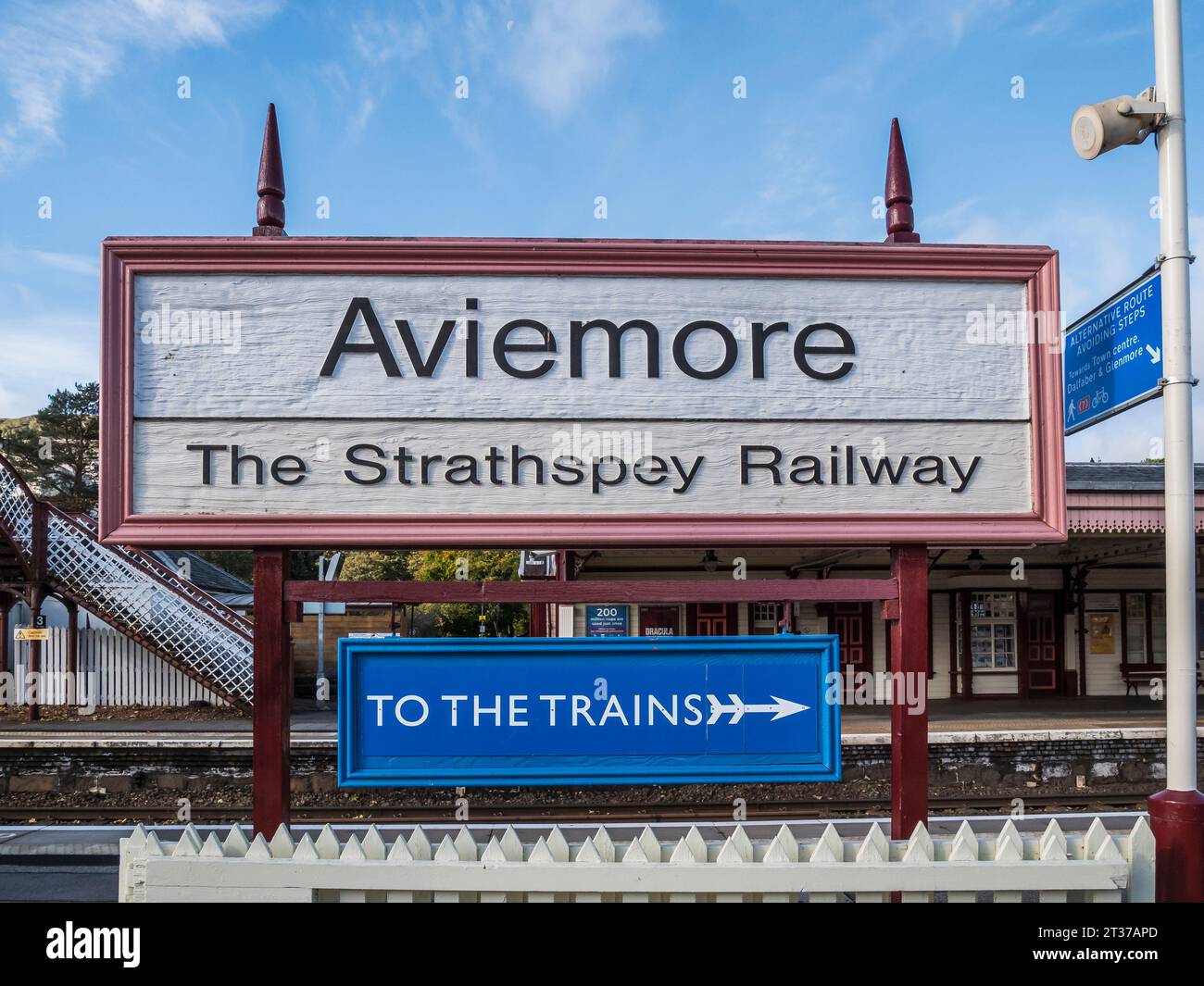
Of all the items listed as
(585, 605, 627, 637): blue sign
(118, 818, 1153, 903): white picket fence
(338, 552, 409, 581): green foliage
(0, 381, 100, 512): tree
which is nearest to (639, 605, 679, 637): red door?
(585, 605, 627, 637): blue sign

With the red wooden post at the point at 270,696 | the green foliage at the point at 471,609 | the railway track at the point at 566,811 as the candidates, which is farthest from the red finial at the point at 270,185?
the green foliage at the point at 471,609

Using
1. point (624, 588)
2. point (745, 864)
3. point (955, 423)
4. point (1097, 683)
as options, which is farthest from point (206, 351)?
point (1097, 683)

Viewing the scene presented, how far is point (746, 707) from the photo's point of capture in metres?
4.16

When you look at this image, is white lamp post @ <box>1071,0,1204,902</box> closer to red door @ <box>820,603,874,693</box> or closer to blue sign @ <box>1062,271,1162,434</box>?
blue sign @ <box>1062,271,1162,434</box>

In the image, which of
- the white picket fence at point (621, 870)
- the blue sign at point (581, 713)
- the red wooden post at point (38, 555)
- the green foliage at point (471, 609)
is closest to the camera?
the white picket fence at point (621, 870)

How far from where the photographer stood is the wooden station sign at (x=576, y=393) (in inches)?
165

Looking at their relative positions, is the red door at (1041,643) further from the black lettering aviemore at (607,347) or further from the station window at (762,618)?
the black lettering aviemore at (607,347)

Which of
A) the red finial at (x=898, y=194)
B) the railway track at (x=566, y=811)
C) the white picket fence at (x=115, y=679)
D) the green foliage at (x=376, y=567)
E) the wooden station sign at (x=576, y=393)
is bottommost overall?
the railway track at (x=566, y=811)

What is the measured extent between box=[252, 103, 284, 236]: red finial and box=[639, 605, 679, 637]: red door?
12.5 meters

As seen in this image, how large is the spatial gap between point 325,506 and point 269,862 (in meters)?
1.75

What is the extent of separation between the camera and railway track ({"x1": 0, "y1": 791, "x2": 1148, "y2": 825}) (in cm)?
917

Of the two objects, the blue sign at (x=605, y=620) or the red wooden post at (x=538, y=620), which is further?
the blue sign at (x=605, y=620)

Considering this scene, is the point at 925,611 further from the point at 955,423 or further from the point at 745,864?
the point at 745,864

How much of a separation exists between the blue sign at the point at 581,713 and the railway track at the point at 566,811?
5.41 metres
